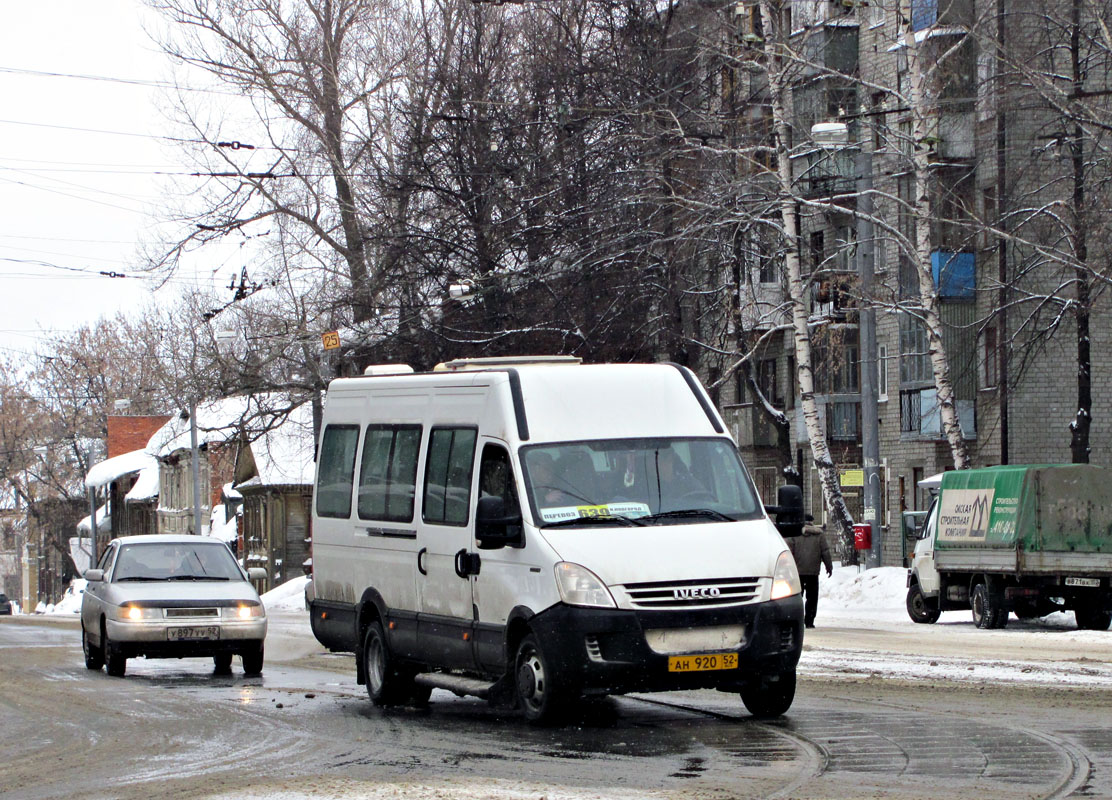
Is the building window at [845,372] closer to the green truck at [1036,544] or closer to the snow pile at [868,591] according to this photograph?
the snow pile at [868,591]

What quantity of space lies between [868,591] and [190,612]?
16.1 metres

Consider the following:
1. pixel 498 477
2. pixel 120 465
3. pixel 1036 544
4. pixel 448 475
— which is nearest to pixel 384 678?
pixel 448 475

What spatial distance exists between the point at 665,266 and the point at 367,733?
2406cm

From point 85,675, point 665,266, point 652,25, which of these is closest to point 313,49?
point 652,25

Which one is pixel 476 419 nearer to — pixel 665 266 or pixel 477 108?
pixel 665 266

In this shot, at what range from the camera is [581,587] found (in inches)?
475

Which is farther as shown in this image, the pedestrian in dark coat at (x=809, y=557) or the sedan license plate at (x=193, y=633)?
the pedestrian in dark coat at (x=809, y=557)

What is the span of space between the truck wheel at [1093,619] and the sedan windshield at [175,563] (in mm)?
11798

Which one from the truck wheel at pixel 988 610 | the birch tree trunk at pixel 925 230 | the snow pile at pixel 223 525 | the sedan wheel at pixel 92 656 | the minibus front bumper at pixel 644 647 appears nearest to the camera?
the minibus front bumper at pixel 644 647

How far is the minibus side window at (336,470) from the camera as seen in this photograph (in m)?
15.7

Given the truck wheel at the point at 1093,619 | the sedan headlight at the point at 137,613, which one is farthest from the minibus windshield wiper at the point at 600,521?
the truck wheel at the point at 1093,619

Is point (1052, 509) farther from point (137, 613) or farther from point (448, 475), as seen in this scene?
point (448, 475)

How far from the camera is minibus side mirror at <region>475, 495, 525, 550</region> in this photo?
499 inches

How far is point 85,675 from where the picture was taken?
19.9m
